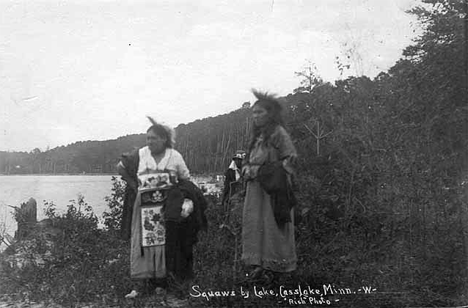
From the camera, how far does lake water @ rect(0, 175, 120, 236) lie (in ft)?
14.6

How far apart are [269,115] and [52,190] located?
2.42m

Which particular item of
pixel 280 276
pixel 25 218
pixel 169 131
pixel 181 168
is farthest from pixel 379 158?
pixel 25 218

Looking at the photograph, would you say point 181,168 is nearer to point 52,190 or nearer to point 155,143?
point 155,143

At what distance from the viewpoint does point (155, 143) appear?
381 centimetres

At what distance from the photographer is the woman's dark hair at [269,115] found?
12.4 feet

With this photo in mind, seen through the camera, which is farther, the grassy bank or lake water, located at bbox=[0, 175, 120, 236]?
lake water, located at bbox=[0, 175, 120, 236]

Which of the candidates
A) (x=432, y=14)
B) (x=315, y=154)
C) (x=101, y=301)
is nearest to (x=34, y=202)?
(x=101, y=301)

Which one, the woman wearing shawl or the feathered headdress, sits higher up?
the feathered headdress

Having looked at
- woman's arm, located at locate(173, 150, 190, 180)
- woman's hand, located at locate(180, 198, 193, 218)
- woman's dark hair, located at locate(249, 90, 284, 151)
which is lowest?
woman's hand, located at locate(180, 198, 193, 218)

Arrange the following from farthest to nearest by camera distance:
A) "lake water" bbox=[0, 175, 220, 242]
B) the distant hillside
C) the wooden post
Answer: the wooden post
"lake water" bbox=[0, 175, 220, 242]
the distant hillside

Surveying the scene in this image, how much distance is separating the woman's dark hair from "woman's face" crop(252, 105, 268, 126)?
0.8 inches

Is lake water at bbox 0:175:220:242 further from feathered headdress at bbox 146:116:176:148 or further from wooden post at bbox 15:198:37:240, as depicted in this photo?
feathered headdress at bbox 146:116:176:148

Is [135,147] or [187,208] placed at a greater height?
[135,147]

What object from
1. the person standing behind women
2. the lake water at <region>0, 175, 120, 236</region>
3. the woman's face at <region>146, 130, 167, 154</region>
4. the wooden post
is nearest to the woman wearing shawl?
the woman's face at <region>146, 130, 167, 154</region>
